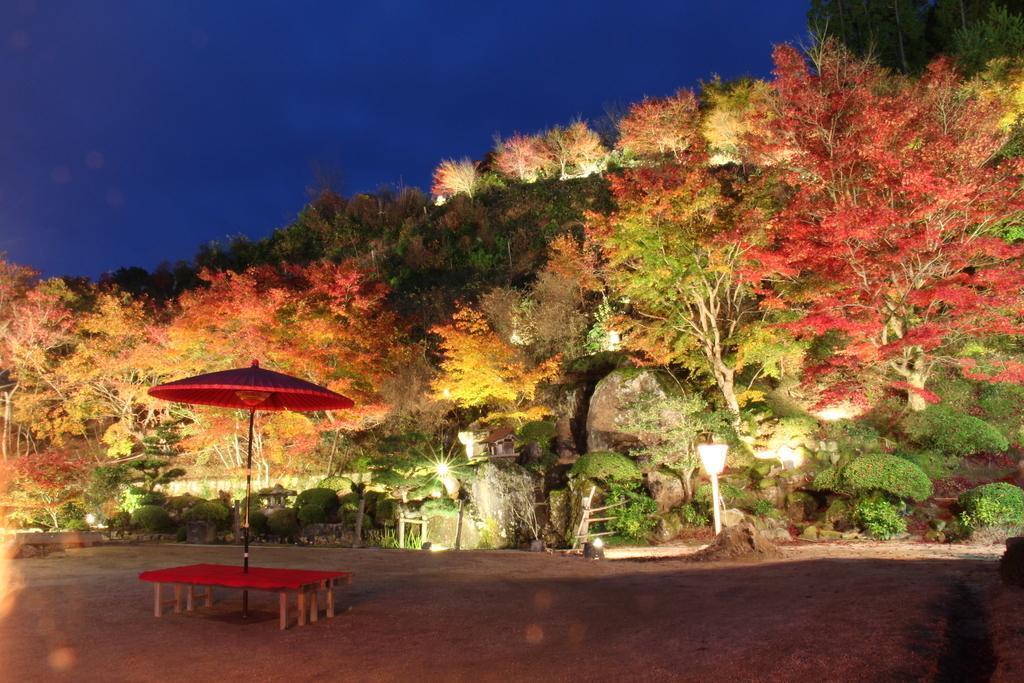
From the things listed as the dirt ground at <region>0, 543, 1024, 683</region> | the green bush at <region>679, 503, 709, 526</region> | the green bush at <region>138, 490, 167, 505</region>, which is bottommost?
the dirt ground at <region>0, 543, 1024, 683</region>

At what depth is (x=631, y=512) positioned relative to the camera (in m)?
13.1

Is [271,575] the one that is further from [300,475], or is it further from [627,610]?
[300,475]

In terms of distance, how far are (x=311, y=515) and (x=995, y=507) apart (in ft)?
40.2

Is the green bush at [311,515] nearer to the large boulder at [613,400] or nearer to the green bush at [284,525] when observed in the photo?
the green bush at [284,525]

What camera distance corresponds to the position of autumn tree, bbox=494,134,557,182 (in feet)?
126

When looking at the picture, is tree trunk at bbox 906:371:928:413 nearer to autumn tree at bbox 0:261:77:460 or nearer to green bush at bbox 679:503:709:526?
green bush at bbox 679:503:709:526

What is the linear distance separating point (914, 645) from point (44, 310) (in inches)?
894

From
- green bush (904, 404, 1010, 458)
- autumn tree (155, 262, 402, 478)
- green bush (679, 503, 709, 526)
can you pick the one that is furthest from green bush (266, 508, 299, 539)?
green bush (904, 404, 1010, 458)

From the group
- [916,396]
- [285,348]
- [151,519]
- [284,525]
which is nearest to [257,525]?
[284,525]

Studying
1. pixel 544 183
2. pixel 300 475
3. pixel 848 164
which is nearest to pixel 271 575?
pixel 300 475

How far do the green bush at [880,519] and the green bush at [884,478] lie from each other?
0.25m

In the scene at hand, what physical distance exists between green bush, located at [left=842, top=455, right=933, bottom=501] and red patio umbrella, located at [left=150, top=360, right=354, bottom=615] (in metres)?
8.58

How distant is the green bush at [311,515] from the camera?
1509cm

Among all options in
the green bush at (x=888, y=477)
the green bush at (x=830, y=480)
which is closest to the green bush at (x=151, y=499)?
the green bush at (x=830, y=480)
